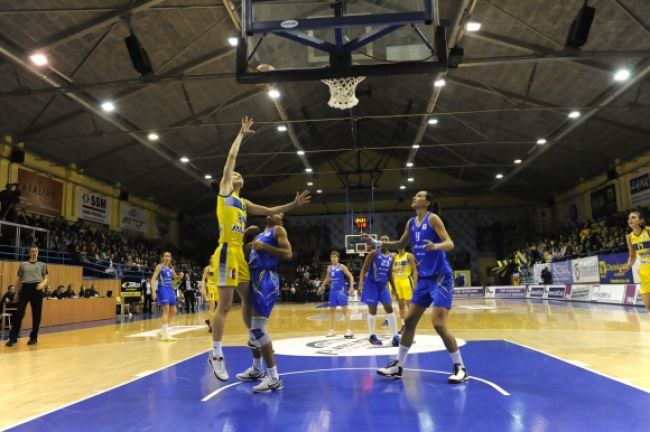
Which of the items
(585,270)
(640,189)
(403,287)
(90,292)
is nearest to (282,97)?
(90,292)

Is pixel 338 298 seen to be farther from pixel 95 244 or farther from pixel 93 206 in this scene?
pixel 93 206

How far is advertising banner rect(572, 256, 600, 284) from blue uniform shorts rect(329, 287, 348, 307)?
49.5 feet

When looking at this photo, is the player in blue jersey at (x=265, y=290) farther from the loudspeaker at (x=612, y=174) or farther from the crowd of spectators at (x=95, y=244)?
the loudspeaker at (x=612, y=174)

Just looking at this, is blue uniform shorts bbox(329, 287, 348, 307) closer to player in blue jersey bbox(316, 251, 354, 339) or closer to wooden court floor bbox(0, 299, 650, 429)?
player in blue jersey bbox(316, 251, 354, 339)

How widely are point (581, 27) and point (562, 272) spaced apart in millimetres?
15507

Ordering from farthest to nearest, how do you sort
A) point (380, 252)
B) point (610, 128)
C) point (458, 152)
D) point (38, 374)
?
1. point (458, 152)
2. point (610, 128)
3. point (380, 252)
4. point (38, 374)

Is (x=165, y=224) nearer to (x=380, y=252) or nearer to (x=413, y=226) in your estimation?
(x=380, y=252)

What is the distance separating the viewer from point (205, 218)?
40.8 metres

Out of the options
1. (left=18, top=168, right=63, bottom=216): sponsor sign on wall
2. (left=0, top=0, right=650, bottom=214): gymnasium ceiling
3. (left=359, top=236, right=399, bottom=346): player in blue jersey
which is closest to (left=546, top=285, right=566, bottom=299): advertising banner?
(left=0, top=0, right=650, bottom=214): gymnasium ceiling

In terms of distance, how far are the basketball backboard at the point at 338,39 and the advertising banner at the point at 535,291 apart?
22249mm

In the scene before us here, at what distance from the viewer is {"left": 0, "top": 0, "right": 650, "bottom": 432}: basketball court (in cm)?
457

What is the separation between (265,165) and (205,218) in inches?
453

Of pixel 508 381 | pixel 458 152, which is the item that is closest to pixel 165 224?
pixel 458 152

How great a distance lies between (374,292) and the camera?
937 cm
